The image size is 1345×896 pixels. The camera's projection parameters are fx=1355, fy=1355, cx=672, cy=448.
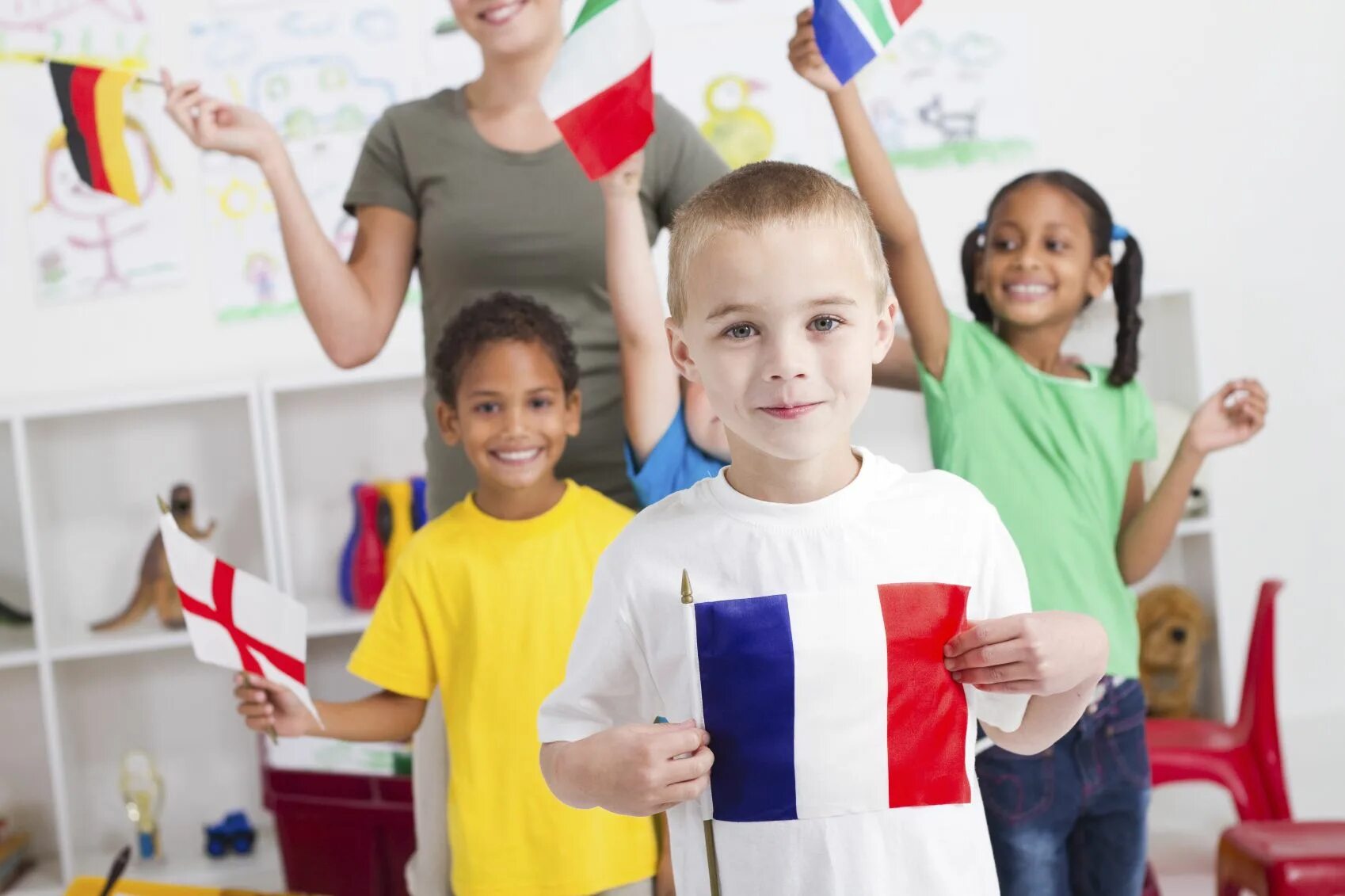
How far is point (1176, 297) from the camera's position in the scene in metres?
2.89

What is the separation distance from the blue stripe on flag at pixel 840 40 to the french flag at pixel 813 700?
0.62 meters

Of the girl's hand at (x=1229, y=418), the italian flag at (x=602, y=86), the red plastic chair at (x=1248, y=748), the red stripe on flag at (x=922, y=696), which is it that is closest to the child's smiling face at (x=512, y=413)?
the italian flag at (x=602, y=86)

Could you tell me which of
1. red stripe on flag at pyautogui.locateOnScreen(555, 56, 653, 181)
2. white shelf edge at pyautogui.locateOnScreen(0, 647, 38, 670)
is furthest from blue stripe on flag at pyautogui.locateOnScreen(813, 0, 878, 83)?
white shelf edge at pyautogui.locateOnScreen(0, 647, 38, 670)

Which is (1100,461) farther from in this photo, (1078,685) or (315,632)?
(315,632)

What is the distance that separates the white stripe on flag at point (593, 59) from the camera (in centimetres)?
127

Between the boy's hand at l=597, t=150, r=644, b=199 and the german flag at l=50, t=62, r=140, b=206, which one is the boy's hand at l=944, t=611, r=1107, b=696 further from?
the german flag at l=50, t=62, r=140, b=206

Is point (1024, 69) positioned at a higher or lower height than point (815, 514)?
higher

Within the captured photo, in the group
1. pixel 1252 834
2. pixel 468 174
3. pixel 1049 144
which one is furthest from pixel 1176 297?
pixel 468 174

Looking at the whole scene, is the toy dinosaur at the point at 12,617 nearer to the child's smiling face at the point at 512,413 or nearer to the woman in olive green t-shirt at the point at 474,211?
the woman in olive green t-shirt at the point at 474,211

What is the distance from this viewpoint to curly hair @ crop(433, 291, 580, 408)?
4.86ft

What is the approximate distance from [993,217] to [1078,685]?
0.87 meters

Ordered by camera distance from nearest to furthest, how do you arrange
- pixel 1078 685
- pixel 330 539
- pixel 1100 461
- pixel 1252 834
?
pixel 1078 685 → pixel 1100 461 → pixel 1252 834 → pixel 330 539

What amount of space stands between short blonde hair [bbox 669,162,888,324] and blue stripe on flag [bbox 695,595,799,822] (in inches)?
8.9

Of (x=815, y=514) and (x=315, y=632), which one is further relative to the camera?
(x=315, y=632)
